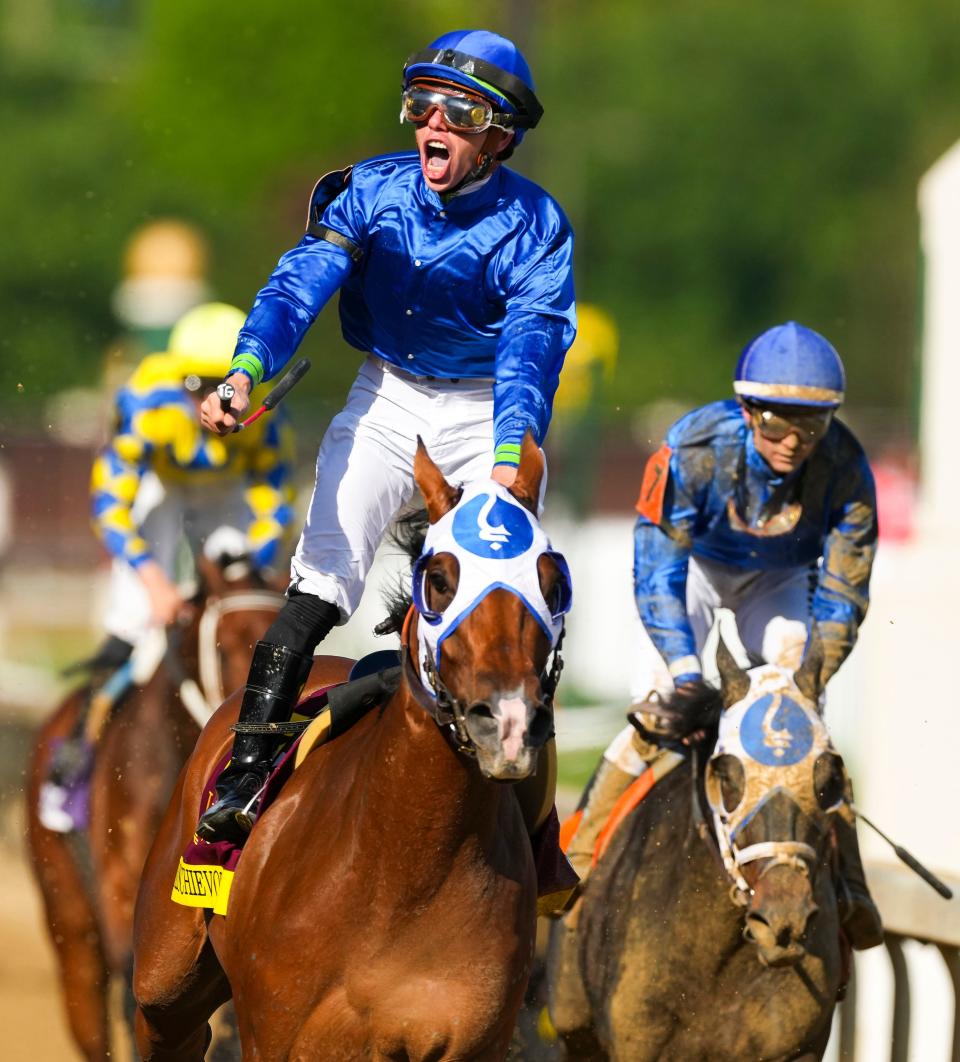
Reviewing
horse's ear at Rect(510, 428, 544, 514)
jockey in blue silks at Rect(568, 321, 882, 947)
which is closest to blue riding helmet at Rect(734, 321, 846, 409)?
jockey in blue silks at Rect(568, 321, 882, 947)

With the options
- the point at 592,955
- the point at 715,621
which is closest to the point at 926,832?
the point at 715,621

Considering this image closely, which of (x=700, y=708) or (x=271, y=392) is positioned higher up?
(x=271, y=392)

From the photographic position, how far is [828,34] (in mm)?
51562

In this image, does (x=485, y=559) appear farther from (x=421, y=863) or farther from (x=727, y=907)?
(x=727, y=907)

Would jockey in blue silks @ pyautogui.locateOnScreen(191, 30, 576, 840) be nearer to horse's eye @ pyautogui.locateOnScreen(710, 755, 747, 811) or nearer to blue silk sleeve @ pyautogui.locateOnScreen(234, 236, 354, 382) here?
blue silk sleeve @ pyautogui.locateOnScreen(234, 236, 354, 382)

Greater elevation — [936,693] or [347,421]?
[347,421]

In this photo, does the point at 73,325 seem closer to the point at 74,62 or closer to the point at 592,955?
the point at 74,62

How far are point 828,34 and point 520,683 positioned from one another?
162ft

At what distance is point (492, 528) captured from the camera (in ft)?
14.3

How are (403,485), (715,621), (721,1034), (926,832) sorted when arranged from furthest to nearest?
(926,832) → (715,621) → (721,1034) → (403,485)

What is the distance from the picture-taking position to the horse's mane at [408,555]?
4.94m

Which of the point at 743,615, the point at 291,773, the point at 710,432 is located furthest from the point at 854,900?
the point at 291,773

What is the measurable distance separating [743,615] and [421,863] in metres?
2.37

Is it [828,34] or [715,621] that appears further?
[828,34]
